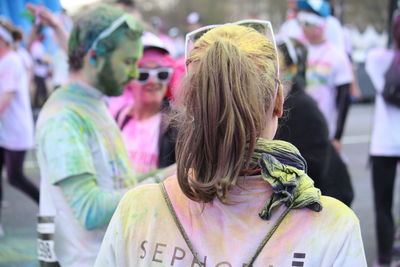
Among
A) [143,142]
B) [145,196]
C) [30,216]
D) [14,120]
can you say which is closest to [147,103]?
[143,142]

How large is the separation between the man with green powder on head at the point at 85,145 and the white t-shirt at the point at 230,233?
765mm

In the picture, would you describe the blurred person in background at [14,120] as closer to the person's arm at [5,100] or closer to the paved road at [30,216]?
the person's arm at [5,100]

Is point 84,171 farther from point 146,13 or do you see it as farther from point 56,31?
point 146,13

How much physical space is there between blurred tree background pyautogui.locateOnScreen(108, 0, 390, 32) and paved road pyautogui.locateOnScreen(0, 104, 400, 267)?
1089 inches

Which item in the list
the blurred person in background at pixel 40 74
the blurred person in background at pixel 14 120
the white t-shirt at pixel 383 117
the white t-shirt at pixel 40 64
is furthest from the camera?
the white t-shirt at pixel 40 64

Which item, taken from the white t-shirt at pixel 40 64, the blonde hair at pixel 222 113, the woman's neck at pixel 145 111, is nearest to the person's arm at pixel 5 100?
the woman's neck at pixel 145 111

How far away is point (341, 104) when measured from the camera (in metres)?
5.80

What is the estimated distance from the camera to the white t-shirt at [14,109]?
6.32 metres

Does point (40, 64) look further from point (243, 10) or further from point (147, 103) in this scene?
point (243, 10)

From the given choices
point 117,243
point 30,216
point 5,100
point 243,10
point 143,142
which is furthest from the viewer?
A: point 243,10

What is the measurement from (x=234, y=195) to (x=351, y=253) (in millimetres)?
275

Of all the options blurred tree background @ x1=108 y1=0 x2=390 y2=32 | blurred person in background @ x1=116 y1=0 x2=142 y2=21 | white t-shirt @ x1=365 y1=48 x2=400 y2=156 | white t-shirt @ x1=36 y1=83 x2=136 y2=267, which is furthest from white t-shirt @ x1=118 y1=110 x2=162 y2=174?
blurred tree background @ x1=108 y1=0 x2=390 y2=32

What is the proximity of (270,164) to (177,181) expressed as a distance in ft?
0.76

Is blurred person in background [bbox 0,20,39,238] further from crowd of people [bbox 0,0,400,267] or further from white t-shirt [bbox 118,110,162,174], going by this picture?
white t-shirt [bbox 118,110,162,174]
